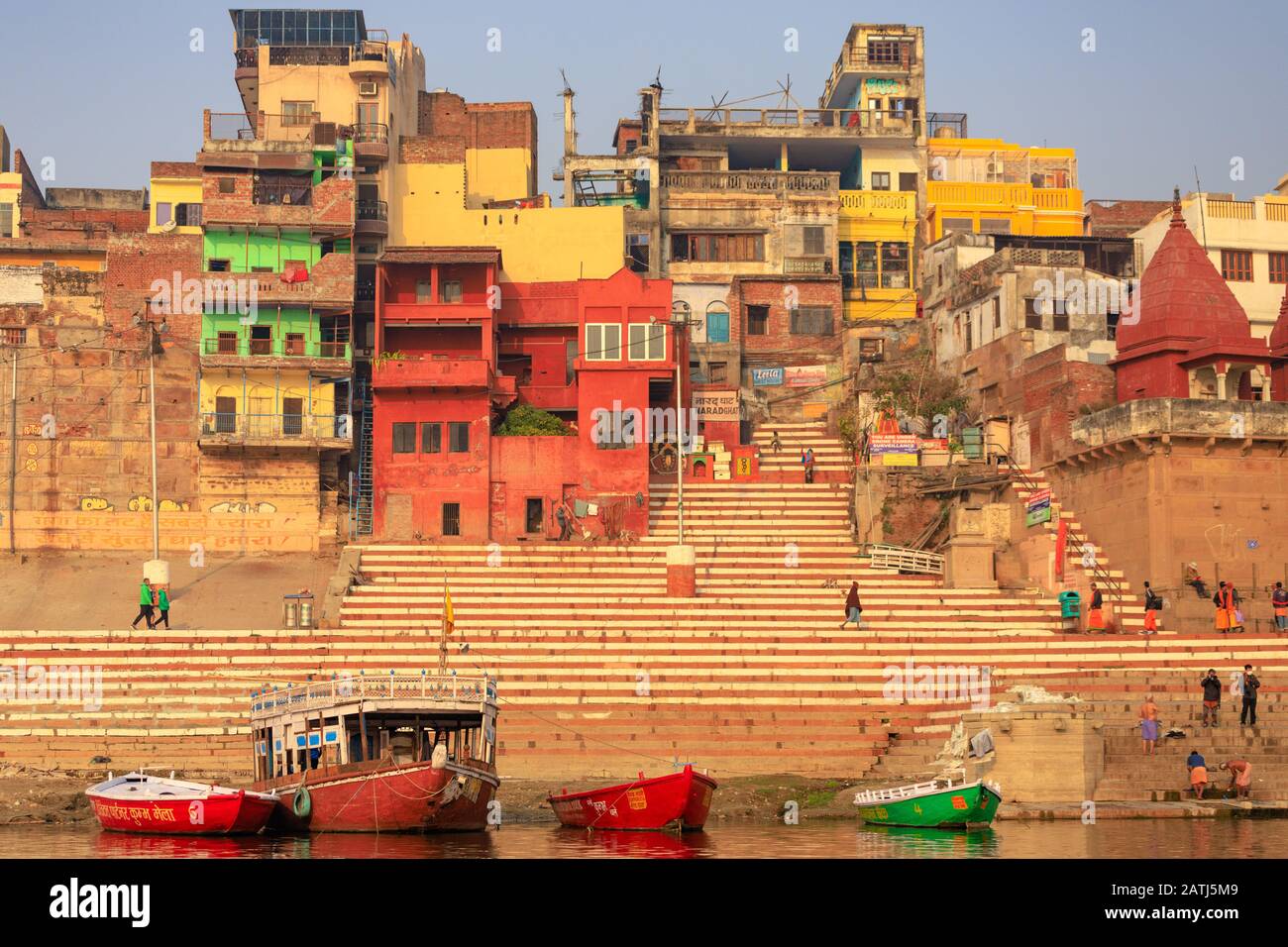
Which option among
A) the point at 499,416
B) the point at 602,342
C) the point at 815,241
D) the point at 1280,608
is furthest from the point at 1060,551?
the point at 815,241

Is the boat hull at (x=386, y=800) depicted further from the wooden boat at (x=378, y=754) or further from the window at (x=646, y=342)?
the window at (x=646, y=342)

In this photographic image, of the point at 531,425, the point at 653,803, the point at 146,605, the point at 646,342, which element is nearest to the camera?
the point at 653,803

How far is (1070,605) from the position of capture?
41.0 meters

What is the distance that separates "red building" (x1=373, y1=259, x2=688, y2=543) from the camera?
4881 cm

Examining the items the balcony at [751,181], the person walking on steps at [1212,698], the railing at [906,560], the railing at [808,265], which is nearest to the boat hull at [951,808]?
the person walking on steps at [1212,698]

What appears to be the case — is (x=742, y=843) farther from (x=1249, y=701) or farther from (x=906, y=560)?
(x=906, y=560)

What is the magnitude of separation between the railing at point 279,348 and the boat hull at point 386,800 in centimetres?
2821

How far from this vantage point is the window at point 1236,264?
185 ft

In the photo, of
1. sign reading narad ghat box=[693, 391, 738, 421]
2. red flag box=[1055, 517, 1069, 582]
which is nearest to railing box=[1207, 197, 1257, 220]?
sign reading narad ghat box=[693, 391, 738, 421]

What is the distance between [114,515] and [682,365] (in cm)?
1721

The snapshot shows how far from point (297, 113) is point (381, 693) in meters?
38.8

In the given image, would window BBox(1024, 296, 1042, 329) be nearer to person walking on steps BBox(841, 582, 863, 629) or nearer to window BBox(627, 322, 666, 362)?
window BBox(627, 322, 666, 362)
